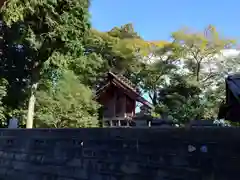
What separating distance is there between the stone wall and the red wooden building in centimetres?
1198

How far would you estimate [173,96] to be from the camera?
18359 millimetres

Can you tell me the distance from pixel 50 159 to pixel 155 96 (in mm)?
15512

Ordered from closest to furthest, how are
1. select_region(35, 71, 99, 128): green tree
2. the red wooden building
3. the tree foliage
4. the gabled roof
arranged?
the tree foliage
select_region(35, 71, 99, 128): green tree
the gabled roof
the red wooden building

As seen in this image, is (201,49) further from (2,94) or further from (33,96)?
(2,94)

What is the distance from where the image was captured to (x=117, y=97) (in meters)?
19.0

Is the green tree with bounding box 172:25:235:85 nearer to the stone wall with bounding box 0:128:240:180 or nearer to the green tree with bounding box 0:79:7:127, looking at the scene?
the green tree with bounding box 0:79:7:127

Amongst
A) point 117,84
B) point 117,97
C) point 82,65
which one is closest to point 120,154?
point 82,65

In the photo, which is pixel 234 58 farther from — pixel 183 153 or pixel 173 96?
pixel 183 153

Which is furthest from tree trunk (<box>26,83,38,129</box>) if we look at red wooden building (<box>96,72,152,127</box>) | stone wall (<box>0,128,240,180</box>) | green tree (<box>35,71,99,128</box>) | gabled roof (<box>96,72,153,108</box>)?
gabled roof (<box>96,72,153,108</box>)

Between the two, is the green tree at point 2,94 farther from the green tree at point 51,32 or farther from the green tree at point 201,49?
the green tree at point 201,49

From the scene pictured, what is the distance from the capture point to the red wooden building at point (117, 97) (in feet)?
59.3

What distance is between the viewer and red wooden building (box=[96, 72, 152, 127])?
18.1 meters

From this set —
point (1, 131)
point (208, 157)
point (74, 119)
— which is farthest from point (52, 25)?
point (208, 157)

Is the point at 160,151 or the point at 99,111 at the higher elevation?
the point at 99,111
